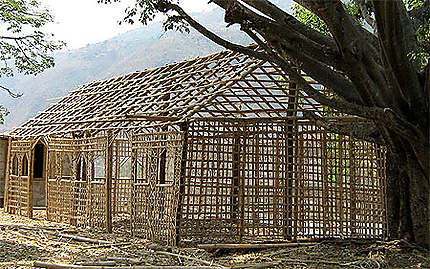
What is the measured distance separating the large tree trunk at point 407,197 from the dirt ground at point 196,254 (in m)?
0.23

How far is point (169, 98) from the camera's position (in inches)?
447

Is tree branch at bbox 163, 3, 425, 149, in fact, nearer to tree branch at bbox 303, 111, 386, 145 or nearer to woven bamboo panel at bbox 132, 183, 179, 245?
tree branch at bbox 303, 111, 386, 145

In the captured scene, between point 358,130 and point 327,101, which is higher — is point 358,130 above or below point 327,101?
below

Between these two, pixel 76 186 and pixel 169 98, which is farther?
pixel 76 186

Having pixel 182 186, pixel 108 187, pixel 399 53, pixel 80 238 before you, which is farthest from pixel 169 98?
pixel 399 53

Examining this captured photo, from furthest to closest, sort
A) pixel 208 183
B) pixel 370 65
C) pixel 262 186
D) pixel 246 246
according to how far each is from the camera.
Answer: pixel 262 186
pixel 208 183
pixel 246 246
pixel 370 65

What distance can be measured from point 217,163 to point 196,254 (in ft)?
6.89

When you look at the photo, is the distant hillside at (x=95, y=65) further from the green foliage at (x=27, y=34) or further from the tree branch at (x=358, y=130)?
the tree branch at (x=358, y=130)

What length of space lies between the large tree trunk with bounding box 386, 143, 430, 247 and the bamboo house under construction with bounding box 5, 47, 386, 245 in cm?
157

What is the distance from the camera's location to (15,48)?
15547 millimetres

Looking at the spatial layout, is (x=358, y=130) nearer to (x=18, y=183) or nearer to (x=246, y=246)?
(x=246, y=246)

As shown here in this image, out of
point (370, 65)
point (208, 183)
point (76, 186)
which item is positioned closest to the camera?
point (370, 65)

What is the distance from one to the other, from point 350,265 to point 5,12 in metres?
12.2

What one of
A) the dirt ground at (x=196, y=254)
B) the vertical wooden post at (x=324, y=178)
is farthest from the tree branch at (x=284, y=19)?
the vertical wooden post at (x=324, y=178)
